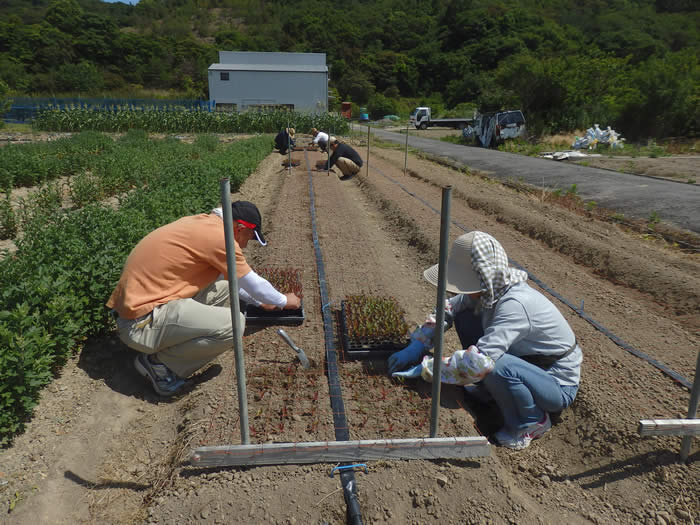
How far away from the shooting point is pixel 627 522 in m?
2.33

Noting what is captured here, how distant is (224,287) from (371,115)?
5911cm

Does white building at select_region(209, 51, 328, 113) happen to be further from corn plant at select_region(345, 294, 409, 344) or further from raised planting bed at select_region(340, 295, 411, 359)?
raised planting bed at select_region(340, 295, 411, 359)

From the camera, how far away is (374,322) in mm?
3740

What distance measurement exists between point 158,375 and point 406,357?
1.72 m

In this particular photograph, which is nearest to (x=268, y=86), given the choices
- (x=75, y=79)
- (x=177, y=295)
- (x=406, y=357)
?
(x=75, y=79)

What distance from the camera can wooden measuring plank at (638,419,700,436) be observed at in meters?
2.32

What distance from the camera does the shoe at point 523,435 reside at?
2828 mm

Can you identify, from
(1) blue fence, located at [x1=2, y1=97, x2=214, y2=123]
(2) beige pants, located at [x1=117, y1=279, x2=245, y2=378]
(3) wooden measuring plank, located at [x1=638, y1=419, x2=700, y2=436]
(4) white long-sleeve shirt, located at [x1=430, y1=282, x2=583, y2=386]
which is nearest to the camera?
(3) wooden measuring plank, located at [x1=638, y1=419, x2=700, y2=436]

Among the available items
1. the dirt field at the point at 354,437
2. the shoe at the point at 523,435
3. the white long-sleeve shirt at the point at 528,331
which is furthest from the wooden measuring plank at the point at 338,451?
the white long-sleeve shirt at the point at 528,331

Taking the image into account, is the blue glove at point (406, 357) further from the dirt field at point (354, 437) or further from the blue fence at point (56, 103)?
the blue fence at point (56, 103)

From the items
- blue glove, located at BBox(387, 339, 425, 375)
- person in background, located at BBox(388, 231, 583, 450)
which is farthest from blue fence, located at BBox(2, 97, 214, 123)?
person in background, located at BBox(388, 231, 583, 450)

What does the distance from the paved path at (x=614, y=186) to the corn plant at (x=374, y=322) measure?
588cm

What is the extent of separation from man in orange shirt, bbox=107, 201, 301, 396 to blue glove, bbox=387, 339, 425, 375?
3.33 ft

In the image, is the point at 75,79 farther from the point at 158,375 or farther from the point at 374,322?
the point at 374,322
